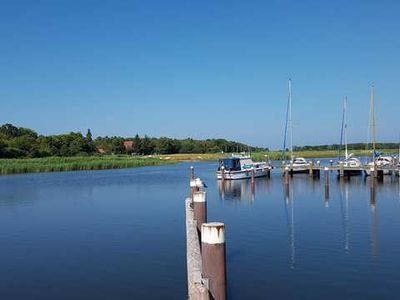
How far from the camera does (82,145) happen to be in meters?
133

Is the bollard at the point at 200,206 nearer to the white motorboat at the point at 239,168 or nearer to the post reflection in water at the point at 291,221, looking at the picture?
the post reflection in water at the point at 291,221

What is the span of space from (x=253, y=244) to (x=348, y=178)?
37.8 meters

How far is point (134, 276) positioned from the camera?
14234 millimetres

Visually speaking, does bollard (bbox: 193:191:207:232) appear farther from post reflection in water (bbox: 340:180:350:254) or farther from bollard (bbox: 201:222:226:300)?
bollard (bbox: 201:222:226:300)

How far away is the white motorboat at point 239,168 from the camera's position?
182ft

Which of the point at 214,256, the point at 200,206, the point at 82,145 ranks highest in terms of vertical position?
the point at 82,145

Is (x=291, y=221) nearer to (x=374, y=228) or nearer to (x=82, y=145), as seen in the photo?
(x=374, y=228)

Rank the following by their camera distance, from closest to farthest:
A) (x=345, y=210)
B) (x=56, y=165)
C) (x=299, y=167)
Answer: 1. (x=345, y=210)
2. (x=299, y=167)
3. (x=56, y=165)

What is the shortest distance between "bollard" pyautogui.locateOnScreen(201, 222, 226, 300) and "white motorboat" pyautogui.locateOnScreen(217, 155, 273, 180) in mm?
46795

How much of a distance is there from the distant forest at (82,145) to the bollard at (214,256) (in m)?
88.2

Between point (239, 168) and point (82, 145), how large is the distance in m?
85.6

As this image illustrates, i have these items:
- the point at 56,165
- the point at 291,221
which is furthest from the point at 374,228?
the point at 56,165

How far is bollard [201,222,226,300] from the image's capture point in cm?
680

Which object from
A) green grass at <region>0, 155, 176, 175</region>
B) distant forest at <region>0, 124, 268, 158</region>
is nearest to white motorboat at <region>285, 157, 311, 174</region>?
distant forest at <region>0, 124, 268, 158</region>
